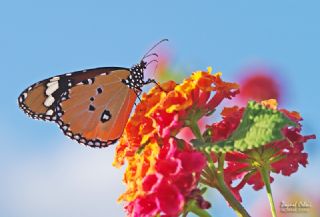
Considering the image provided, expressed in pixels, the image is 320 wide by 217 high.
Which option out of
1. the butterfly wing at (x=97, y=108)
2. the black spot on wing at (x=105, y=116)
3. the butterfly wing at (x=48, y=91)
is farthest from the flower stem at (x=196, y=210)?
the butterfly wing at (x=48, y=91)

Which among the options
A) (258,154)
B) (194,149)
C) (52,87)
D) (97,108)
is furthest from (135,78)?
(194,149)

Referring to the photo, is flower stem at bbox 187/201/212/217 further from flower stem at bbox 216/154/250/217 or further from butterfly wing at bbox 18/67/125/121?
butterfly wing at bbox 18/67/125/121

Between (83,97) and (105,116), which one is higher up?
(83,97)

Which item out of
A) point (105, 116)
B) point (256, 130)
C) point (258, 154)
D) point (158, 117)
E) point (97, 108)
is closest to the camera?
point (256, 130)

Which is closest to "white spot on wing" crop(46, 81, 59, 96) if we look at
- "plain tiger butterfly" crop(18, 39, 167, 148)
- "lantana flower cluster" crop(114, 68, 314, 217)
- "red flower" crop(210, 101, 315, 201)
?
"plain tiger butterfly" crop(18, 39, 167, 148)

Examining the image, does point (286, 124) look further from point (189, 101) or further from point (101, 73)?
point (101, 73)

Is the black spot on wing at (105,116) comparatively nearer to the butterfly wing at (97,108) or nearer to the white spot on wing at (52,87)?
the butterfly wing at (97,108)

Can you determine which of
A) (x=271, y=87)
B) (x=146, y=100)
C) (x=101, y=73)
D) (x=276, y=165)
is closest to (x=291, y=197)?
(x=276, y=165)

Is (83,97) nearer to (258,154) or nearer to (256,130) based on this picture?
(258,154)
